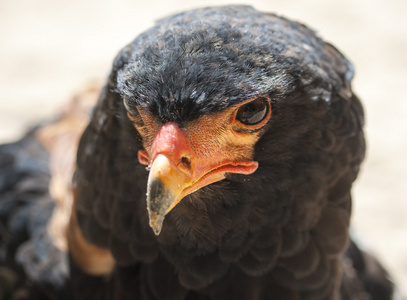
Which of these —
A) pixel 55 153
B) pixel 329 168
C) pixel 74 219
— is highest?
pixel 329 168

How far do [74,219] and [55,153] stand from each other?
2.97 ft

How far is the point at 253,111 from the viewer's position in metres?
1.83

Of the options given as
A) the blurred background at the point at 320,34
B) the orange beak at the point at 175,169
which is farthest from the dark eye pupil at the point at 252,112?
the blurred background at the point at 320,34

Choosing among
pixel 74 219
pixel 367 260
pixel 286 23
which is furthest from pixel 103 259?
pixel 367 260

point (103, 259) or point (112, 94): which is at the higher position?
point (112, 94)

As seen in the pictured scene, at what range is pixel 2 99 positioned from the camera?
5824 mm

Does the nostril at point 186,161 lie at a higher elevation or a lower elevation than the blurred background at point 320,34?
higher

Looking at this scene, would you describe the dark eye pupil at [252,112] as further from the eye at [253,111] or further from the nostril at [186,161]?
the nostril at [186,161]

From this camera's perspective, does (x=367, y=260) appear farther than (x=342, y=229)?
Yes

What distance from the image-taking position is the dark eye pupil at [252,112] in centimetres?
183

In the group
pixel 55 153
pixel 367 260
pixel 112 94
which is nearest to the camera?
pixel 112 94

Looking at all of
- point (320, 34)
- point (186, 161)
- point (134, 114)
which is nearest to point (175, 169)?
point (186, 161)

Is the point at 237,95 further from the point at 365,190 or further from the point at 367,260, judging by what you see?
the point at 365,190

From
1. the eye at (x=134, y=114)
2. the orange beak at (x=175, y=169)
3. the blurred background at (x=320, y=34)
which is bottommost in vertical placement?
the blurred background at (x=320, y=34)
